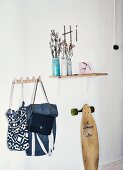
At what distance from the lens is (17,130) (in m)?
2.48

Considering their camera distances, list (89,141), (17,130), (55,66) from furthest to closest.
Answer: (89,141) < (55,66) < (17,130)

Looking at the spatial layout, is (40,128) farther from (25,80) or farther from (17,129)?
(25,80)

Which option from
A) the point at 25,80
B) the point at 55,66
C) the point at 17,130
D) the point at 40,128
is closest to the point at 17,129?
the point at 17,130

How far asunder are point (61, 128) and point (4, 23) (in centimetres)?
123

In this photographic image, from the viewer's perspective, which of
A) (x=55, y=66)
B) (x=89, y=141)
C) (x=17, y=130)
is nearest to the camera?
(x=17, y=130)

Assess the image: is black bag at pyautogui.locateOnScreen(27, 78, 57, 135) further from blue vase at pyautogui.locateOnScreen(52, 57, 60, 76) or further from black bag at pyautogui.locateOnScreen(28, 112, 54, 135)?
blue vase at pyautogui.locateOnScreen(52, 57, 60, 76)

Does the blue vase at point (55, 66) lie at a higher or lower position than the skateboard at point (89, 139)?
higher

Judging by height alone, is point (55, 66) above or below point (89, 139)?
above

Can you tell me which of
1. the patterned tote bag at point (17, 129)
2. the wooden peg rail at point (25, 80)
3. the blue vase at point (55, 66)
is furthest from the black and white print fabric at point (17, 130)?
the blue vase at point (55, 66)

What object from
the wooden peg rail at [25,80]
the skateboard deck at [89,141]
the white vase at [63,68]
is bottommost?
the skateboard deck at [89,141]

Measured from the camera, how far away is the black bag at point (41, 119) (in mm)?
2504

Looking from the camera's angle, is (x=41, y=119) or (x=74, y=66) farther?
(x=74, y=66)

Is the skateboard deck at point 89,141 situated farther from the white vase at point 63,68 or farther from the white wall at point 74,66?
the white vase at point 63,68

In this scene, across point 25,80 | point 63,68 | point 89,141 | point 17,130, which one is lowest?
point 89,141
